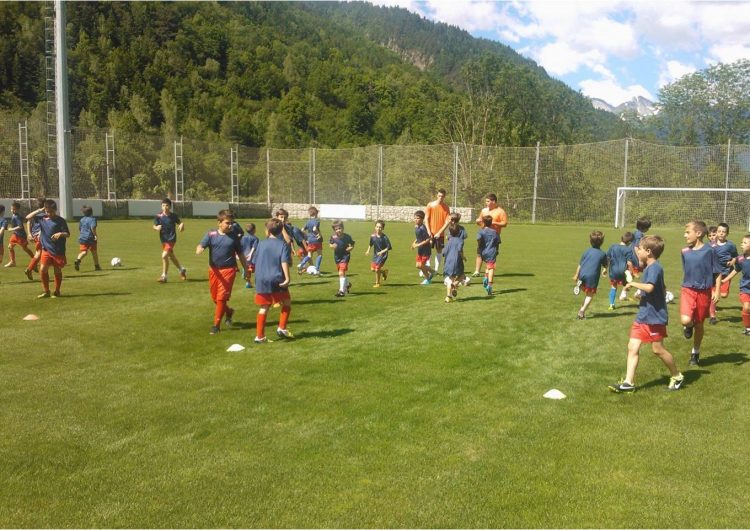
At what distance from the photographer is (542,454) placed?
5309mm

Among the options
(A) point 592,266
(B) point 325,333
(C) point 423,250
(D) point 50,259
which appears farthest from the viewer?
(C) point 423,250

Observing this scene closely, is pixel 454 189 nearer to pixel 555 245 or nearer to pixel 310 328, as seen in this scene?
pixel 555 245

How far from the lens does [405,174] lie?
4753 centimetres

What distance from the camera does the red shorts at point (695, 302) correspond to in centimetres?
792

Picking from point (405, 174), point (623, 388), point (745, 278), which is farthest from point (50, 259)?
point (405, 174)

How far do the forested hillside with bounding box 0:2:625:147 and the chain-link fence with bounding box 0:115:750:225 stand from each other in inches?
701

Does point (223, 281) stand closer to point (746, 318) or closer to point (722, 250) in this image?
point (746, 318)

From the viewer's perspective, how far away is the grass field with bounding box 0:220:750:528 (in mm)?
4395

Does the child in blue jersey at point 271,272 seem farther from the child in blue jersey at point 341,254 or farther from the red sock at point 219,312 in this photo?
the child in blue jersey at point 341,254

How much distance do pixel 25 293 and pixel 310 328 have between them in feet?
22.6

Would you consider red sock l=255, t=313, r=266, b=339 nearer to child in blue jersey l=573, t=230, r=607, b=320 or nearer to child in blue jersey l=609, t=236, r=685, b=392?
child in blue jersey l=609, t=236, r=685, b=392

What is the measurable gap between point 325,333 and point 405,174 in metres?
38.8

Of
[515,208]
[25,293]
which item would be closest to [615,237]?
[515,208]

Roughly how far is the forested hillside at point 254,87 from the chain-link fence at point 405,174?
1781cm
